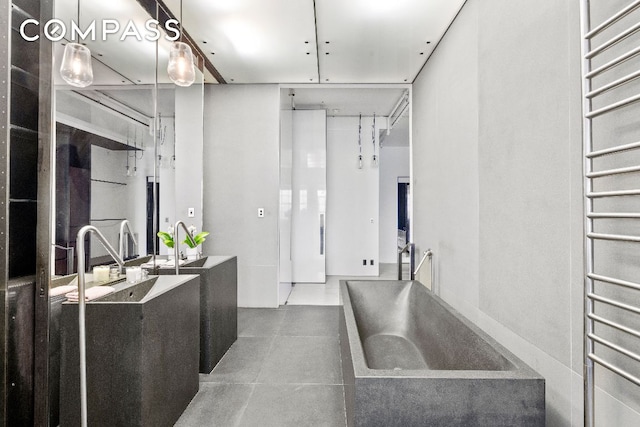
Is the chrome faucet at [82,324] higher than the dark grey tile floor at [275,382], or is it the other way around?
the chrome faucet at [82,324]

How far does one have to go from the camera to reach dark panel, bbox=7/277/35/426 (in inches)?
61.1

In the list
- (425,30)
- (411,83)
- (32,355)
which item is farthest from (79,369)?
(411,83)

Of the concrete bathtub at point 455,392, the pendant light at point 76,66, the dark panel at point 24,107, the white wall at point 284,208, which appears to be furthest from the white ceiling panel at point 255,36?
the concrete bathtub at point 455,392

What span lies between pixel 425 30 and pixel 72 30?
2742 mm

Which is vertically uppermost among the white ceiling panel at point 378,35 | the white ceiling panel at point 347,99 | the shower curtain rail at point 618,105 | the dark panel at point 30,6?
the white ceiling panel at point 347,99

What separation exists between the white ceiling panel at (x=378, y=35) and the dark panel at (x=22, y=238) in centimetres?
247

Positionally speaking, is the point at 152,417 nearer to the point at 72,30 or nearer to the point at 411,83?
the point at 72,30

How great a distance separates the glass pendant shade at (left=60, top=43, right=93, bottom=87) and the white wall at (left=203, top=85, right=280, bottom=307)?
8.28 feet

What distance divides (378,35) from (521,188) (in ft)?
7.08

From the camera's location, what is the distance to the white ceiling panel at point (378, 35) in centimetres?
276

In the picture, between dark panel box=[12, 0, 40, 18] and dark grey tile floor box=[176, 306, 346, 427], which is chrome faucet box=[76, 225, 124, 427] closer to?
dark grey tile floor box=[176, 306, 346, 427]

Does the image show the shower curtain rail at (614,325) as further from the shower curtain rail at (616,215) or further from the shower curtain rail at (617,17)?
the shower curtain rail at (617,17)

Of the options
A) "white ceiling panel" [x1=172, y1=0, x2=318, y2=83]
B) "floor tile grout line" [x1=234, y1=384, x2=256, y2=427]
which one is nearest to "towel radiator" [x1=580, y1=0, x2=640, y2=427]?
"floor tile grout line" [x1=234, y1=384, x2=256, y2=427]

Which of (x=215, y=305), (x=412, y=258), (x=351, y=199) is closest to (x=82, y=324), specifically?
(x=215, y=305)
